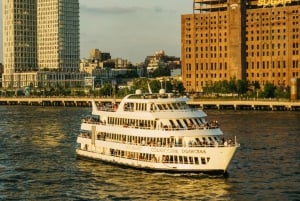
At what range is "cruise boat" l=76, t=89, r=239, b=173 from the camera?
69769mm

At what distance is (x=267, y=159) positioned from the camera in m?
86.5

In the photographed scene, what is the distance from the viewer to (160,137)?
240ft

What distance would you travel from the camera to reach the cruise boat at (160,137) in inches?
2747

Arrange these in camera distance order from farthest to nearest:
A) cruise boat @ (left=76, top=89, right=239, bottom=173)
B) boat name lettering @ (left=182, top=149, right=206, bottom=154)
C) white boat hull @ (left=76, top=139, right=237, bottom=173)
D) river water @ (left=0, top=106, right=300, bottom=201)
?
1. cruise boat @ (left=76, top=89, right=239, bottom=173)
2. boat name lettering @ (left=182, top=149, right=206, bottom=154)
3. white boat hull @ (left=76, top=139, right=237, bottom=173)
4. river water @ (left=0, top=106, right=300, bottom=201)

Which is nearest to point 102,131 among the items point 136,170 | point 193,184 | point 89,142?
point 89,142

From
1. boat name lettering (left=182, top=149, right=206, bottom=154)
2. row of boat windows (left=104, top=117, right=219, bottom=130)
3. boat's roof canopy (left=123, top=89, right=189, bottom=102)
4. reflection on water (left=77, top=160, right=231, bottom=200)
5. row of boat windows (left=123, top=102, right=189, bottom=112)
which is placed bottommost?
reflection on water (left=77, top=160, right=231, bottom=200)

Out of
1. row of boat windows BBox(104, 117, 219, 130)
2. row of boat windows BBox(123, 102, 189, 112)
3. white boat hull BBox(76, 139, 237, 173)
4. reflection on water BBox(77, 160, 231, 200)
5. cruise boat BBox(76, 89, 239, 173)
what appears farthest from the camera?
row of boat windows BBox(123, 102, 189, 112)

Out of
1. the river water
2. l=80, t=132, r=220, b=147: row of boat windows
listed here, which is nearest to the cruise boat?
l=80, t=132, r=220, b=147: row of boat windows

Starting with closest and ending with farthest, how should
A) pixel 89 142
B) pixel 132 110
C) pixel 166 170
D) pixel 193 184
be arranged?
pixel 193 184 → pixel 166 170 → pixel 132 110 → pixel 89 142

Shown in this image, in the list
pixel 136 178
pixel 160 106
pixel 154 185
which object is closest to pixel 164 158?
pixel 136 178

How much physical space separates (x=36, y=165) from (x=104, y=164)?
31.2 feet

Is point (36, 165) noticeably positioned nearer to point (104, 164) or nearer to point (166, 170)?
point (104, 164)

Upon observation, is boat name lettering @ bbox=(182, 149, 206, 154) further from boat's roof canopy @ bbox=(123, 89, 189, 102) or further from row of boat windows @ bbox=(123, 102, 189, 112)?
boat's roof canopy @ bbox=(123, 89, 189, 102)

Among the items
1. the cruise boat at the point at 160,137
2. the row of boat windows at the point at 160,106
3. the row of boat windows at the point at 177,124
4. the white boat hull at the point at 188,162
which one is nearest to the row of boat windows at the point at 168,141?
the cruise boat at the point at 160,137
